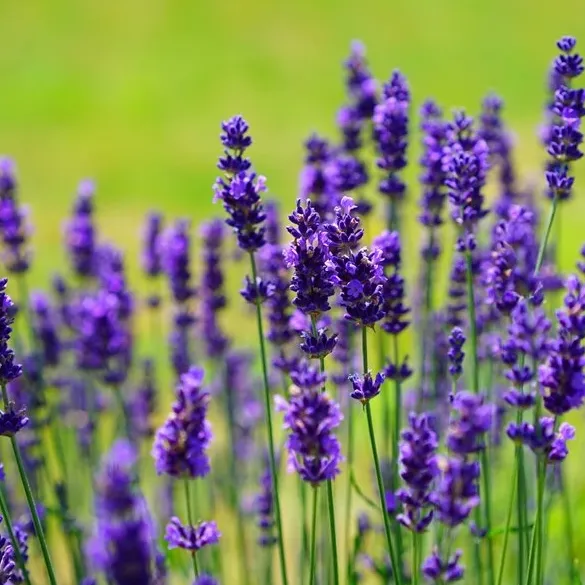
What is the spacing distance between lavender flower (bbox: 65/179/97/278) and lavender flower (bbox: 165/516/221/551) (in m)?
2.58

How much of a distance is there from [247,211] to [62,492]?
1.41m

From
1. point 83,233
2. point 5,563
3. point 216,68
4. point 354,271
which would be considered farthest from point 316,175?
point 216,68

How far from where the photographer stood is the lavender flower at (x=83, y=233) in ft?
14.7

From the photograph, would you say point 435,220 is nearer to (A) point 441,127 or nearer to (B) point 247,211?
(A) point 441,127

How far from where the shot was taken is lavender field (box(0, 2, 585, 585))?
5.97ft

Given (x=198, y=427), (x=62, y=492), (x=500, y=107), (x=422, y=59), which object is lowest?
(x=198, y=427)

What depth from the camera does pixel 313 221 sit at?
1.99 m

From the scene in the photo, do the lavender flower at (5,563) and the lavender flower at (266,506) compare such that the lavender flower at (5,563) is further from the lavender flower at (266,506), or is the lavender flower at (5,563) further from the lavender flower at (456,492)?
the lavender flower at (266,506)

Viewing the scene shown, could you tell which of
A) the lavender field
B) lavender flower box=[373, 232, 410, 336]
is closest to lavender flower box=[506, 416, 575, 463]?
the lavender field

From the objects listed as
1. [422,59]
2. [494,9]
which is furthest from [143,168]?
[494,9]

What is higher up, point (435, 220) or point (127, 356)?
point (127, 356)

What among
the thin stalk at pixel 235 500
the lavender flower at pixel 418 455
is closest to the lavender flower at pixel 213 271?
the thin stalk at pixel 235 500

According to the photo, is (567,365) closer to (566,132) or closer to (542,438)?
(542,438)

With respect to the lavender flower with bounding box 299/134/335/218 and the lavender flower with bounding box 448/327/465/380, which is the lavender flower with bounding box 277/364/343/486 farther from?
the lavender flower with bounding box 299/134/335/218
